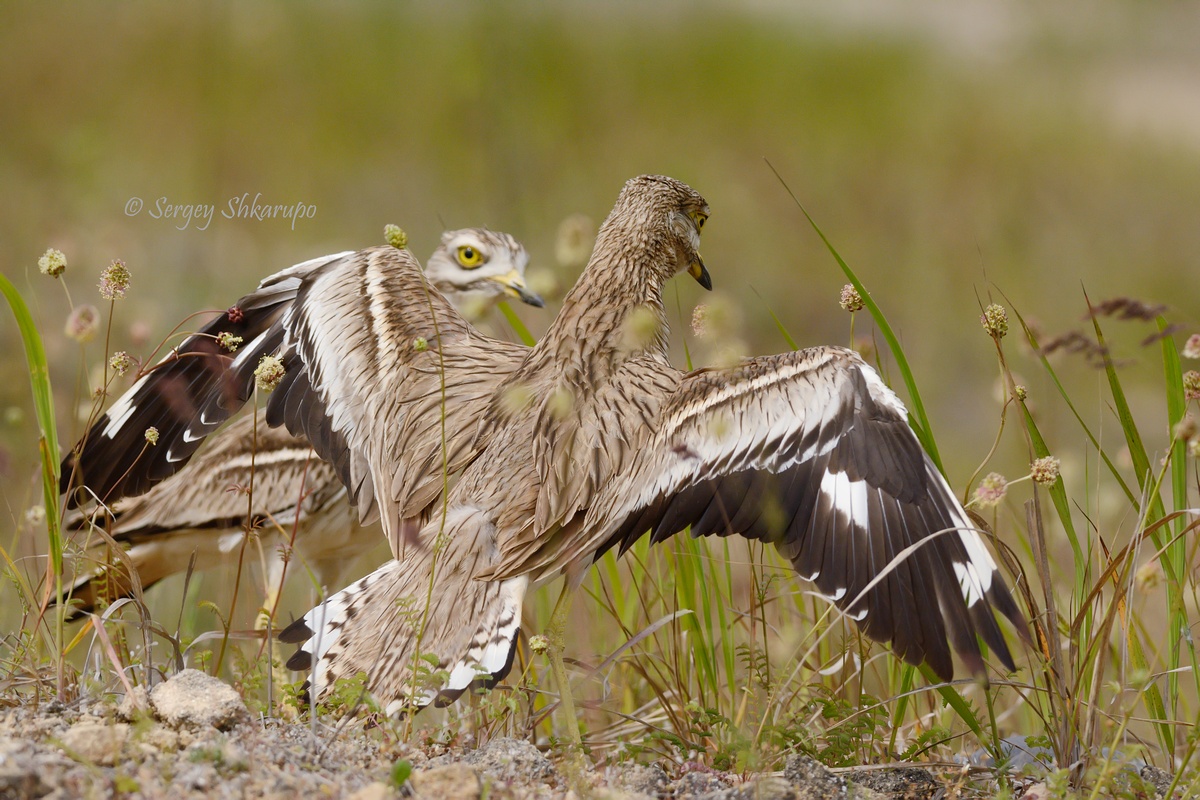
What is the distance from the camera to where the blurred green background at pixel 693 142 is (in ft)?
32.7

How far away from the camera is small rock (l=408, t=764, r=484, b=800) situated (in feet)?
6.69

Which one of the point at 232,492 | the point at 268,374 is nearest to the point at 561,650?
the point at 268,374

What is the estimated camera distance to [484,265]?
5441 millimetres

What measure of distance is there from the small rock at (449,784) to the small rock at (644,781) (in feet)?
1.27

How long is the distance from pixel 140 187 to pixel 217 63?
2508 mm

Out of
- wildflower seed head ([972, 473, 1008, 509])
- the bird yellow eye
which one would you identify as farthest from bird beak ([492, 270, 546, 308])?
wildflower seed head ([972, 473, 1008, 509])

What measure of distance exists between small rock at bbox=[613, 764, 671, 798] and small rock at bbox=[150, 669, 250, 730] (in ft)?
2.36

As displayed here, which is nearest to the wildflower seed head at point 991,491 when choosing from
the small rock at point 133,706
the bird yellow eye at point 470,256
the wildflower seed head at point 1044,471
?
the wildflower seed head at point 1044,471

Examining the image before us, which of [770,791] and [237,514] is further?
[237,514]

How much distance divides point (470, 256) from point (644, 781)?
340cm

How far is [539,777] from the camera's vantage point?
2.38 metres

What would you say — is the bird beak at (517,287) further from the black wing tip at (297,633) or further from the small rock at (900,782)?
the small rock at (900,782)

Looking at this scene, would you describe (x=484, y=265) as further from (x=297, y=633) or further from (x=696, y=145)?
(x=696, y=145)

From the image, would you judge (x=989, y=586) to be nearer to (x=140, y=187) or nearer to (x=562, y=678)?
(x=562, y=678)
